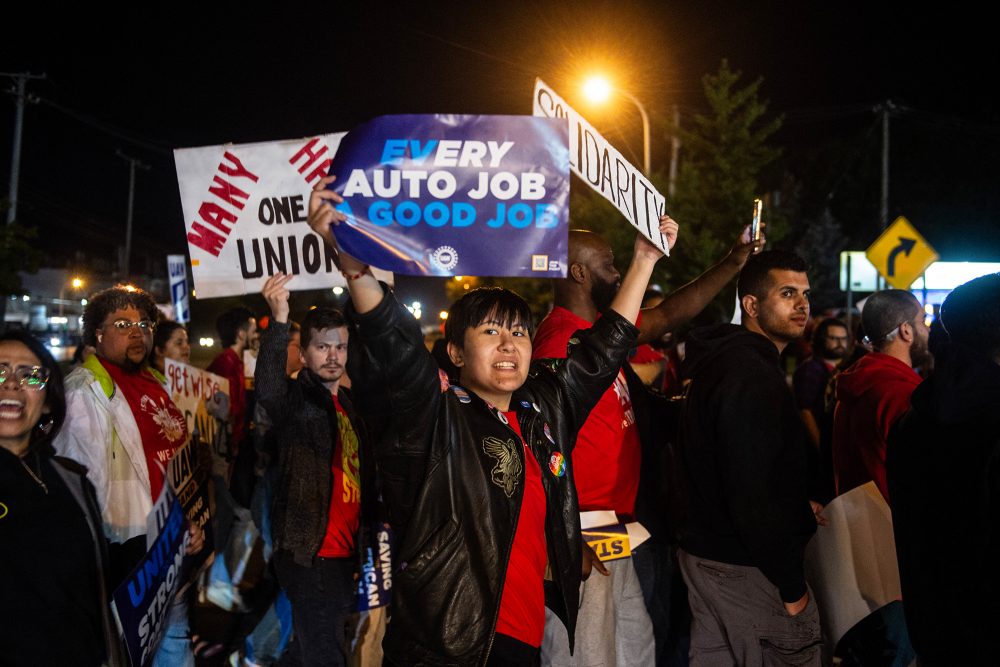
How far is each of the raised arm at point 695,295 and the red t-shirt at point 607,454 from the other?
60 cm

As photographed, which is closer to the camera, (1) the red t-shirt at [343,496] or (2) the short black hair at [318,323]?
(1) the red t-shirt at [343,496]

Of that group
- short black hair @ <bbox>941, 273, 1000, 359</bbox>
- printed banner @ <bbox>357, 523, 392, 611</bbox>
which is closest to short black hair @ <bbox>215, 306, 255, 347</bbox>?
printed banner @ <bbox>357, 523, 392, 611</bbox>

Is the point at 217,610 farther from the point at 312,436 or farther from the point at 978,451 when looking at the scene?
the point at 978,451

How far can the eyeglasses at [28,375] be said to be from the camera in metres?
3.11

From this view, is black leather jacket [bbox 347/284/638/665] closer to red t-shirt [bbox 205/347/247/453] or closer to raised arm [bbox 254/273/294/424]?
raised arm [bbox 254/273/294/424]

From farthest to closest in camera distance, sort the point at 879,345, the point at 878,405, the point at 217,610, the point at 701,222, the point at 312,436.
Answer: the point at 701,222 → the point at 217,610 → the point at 312,436 → the point at 879,345 → the point at 878,405

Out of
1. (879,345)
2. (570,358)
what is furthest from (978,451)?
(879,345)

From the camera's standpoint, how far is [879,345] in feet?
14.7

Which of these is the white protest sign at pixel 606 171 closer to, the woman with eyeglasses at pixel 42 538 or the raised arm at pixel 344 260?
the raised arm at pixel 344 260

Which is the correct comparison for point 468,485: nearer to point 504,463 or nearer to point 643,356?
point 504,463

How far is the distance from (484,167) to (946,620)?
2142 millimetres

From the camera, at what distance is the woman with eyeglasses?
9.24 feet

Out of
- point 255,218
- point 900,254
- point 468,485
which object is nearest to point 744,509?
point 468,485

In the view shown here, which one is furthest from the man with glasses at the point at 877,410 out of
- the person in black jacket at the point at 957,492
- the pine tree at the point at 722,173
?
the pine tree at the point at 722,173
